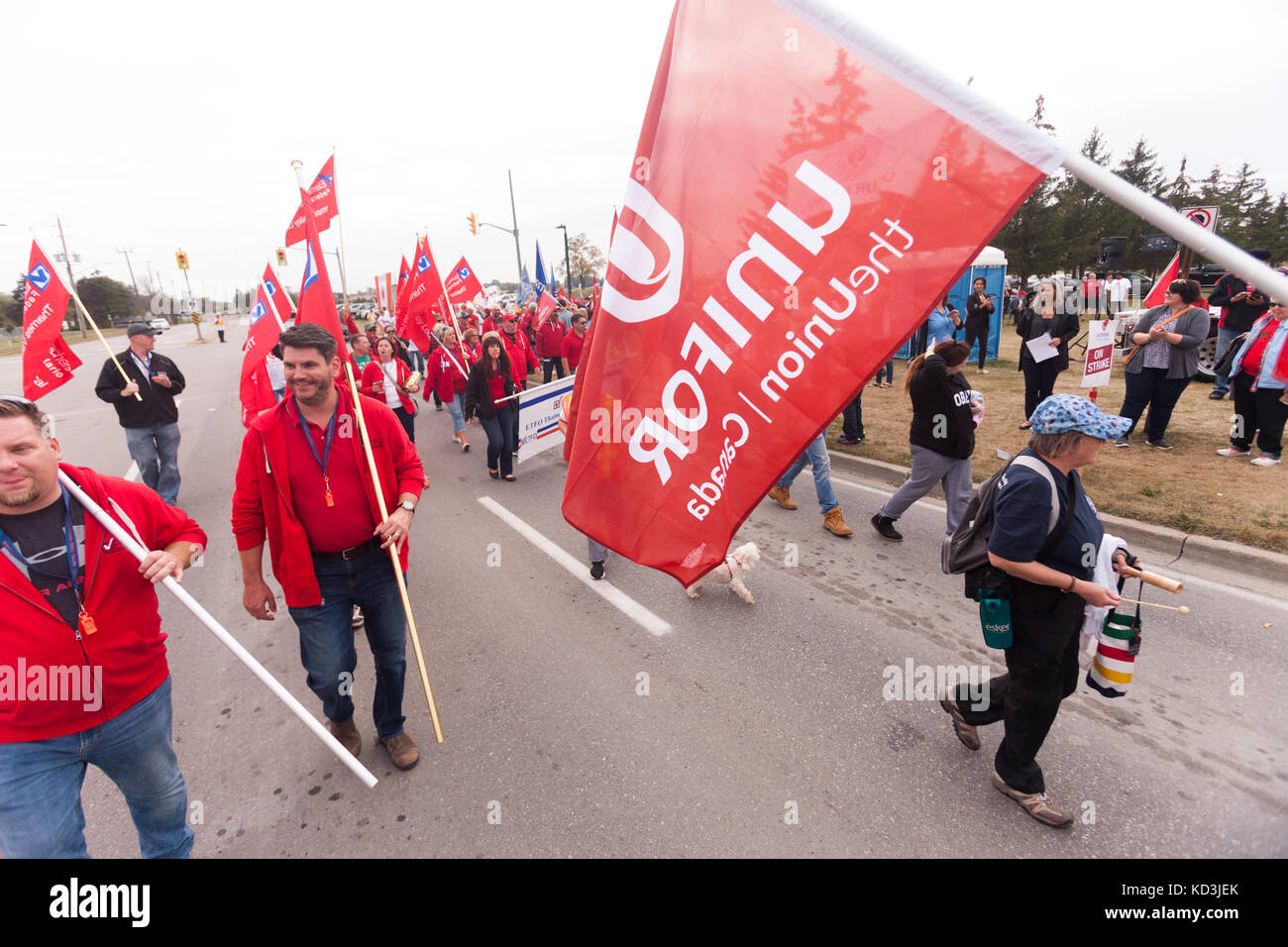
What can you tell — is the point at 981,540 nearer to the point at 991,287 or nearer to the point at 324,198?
the point at 324,198

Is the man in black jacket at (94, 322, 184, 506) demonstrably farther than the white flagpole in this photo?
Yes

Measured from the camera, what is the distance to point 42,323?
610cm

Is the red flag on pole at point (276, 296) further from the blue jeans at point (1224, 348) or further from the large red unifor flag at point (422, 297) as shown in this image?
the blue jeans at point (1224, 348)

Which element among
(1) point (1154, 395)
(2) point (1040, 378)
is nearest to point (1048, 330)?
(2) point (1040, 378)

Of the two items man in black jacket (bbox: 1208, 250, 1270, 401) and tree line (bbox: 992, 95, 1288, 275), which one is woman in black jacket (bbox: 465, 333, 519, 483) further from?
tree line (bbox: 992, 95, 1288, 275)

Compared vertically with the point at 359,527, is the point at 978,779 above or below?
below

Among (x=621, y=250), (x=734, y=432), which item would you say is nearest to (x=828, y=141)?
(x=621, y=250)

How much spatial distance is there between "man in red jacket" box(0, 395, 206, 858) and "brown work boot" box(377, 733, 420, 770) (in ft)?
3.26

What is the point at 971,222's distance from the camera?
1.55 meters

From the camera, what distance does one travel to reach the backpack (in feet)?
7.99

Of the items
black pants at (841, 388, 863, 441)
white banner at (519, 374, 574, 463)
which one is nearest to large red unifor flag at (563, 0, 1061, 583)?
white banner at (519, 374, 574, 463)

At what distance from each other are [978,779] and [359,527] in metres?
3.28

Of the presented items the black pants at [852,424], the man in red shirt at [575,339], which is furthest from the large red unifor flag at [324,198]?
the black pants at [852,424]
